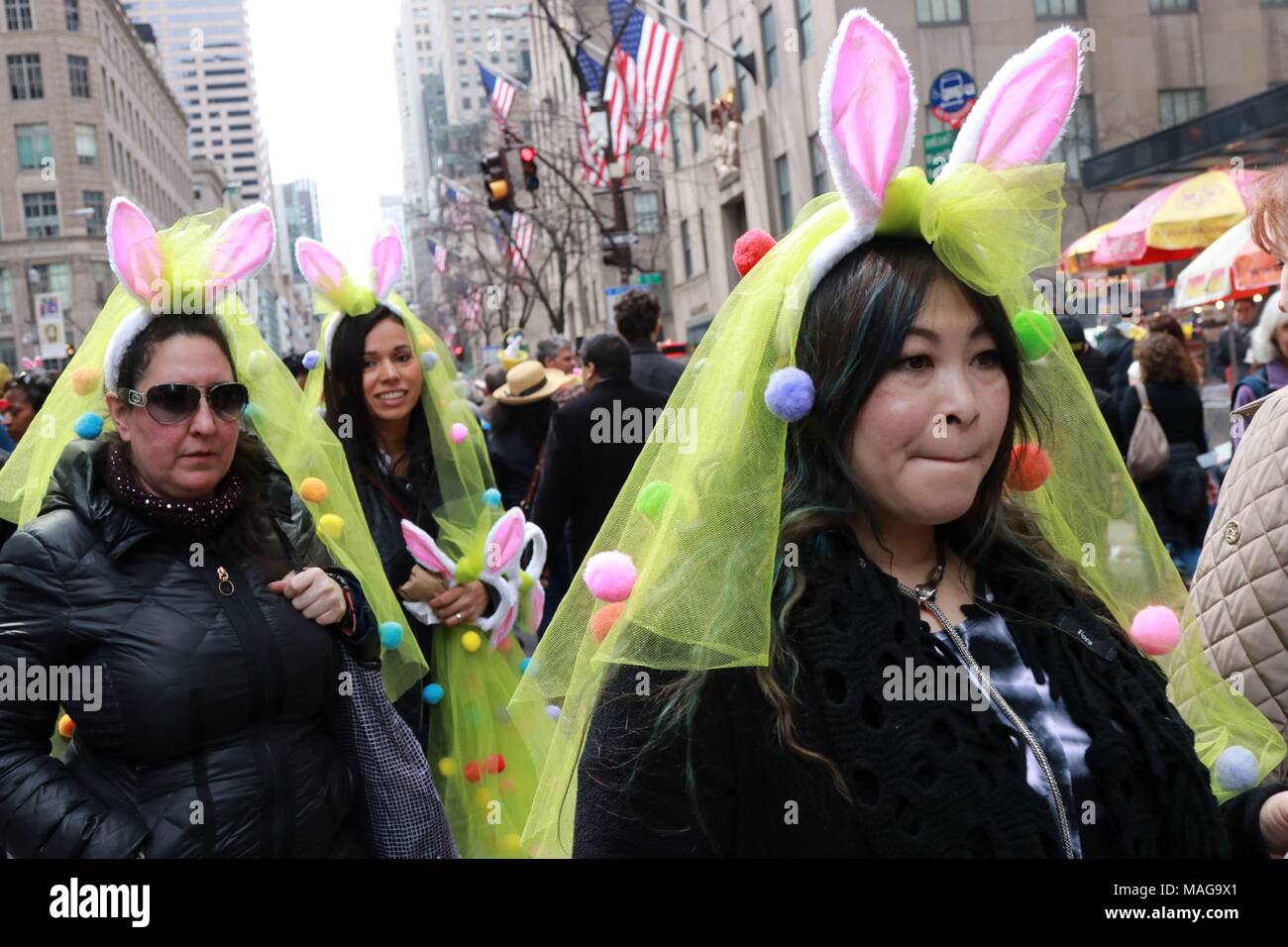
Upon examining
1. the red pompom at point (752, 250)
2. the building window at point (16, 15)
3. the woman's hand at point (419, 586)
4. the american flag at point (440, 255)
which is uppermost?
the building window at point (16, 15)

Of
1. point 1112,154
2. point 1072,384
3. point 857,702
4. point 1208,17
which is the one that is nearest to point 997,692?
point 857,702

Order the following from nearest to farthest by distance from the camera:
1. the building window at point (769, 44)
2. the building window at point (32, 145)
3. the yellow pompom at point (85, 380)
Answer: the yellow pompom at point (85, 380)
the building window at point (769, 44)
the building window at point (32, 145)

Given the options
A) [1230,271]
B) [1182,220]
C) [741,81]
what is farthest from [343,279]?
[741,81]

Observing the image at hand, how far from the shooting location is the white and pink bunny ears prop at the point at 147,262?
2.87m

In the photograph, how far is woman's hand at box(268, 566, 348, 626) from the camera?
268cm

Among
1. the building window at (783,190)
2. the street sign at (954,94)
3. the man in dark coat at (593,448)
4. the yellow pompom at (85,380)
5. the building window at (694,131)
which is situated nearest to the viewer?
the yellow pompom at (85,380)

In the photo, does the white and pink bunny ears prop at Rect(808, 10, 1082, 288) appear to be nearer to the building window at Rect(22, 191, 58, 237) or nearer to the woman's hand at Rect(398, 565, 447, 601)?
the woman's hand at Rect(398, 565, 447, 601)

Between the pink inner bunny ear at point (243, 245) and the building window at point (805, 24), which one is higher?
the building window at point (805, 24)

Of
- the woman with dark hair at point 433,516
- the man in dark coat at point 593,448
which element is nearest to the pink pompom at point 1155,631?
the woman with dark hair at point 433,516

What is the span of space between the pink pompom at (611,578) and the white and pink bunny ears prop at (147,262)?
1.56m

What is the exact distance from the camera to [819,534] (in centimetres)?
182

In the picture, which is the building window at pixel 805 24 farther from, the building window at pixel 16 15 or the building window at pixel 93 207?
the building window at pixel 16 15

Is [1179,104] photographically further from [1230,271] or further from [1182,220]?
[1230,271]

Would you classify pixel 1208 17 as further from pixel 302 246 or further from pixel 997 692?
pixel 997 692
